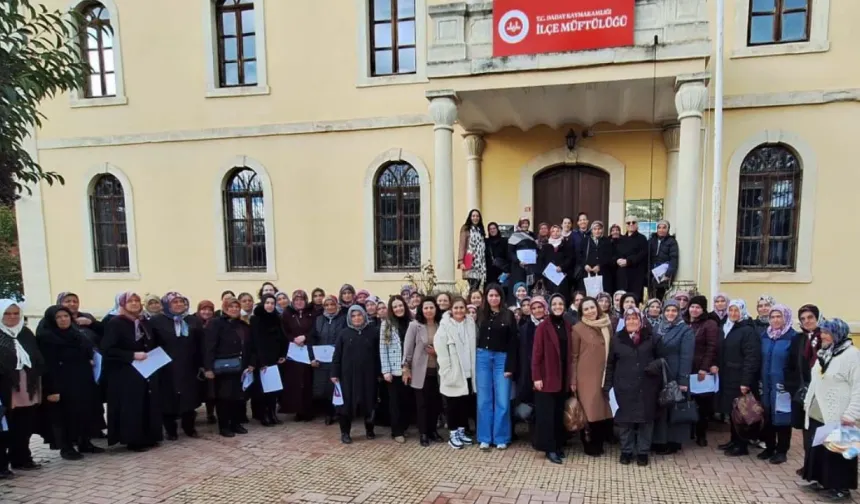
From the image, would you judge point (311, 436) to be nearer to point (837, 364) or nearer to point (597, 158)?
point (837, 364)

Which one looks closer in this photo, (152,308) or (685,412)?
(685,412)

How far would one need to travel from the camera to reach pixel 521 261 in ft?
23.8

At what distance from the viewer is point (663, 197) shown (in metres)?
9.21

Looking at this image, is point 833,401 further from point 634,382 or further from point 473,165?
point 473,165

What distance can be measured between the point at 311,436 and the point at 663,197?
762cm

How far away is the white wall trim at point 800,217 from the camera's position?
8.23 m

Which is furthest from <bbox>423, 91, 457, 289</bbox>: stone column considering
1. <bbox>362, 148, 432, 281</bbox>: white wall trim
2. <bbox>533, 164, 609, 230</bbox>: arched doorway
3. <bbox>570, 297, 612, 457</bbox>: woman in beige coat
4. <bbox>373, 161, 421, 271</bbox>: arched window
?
<bbox>570, 297, 612, 457</bbox>: woman in beige coat

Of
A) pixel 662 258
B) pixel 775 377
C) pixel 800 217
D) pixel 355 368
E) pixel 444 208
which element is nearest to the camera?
pixel 775 377

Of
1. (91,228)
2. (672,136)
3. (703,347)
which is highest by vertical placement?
(672,136)

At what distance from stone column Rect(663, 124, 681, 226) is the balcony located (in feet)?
8.18

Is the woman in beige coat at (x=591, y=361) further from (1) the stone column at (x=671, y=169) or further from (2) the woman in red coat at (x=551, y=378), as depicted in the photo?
(1) the stone column at (x=671, y=169)

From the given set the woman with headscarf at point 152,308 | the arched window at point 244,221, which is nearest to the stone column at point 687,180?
the woman with headscarf at point 152,308

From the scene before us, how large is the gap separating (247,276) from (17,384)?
6.32m

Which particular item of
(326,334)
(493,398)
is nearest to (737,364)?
(493,398)
